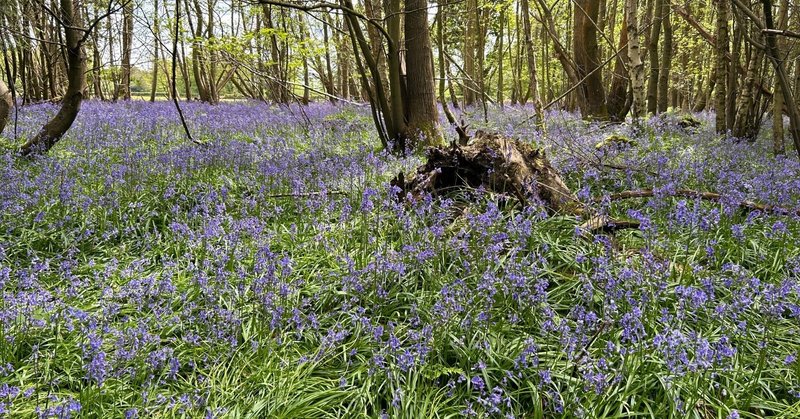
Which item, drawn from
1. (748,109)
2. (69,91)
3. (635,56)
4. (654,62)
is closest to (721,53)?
(748,109)

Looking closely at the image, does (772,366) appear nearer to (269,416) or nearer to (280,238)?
(269,416)

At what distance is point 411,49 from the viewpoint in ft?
27.4

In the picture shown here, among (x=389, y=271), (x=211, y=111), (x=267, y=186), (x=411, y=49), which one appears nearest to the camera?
(x=389, y=271)

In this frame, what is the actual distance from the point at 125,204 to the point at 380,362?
3.64 m

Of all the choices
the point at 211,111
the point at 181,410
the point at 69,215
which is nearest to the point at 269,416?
the point at 181,410

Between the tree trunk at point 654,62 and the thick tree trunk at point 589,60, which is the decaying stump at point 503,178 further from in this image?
the tree trunk at point 654,62

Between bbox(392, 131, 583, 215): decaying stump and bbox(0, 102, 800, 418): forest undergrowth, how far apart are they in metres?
0.24

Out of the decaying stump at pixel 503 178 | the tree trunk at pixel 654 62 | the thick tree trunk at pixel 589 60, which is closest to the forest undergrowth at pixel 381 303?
the decaying stump at pixel 503 178

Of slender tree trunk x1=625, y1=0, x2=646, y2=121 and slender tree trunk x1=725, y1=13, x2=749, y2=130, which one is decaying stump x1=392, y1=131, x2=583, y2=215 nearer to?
slender tree trunk x1=625, y1=0, x2=646, y2=121

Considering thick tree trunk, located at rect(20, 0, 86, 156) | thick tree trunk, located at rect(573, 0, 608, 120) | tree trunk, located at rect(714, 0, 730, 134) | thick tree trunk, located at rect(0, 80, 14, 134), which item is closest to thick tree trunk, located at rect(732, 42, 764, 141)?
tree trunk, located at rect(714, 0, 730, 134)

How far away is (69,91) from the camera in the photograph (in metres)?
6.91

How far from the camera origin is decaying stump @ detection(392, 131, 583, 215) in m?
4.78

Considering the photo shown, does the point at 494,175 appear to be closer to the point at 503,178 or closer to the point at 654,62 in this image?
the point at 503,178

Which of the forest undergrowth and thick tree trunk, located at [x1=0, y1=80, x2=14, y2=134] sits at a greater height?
thick tree trunk, located at [x1=0, y1=80, x2=14, y2=134]
